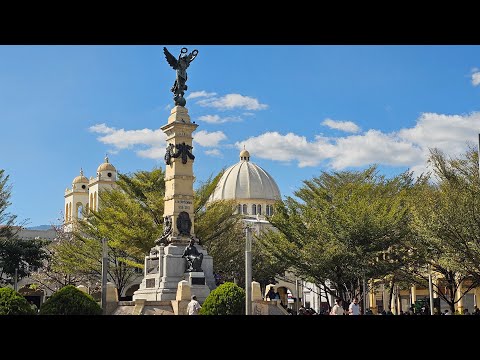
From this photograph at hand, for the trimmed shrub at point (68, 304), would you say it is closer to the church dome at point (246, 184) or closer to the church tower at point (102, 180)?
the church tower at point (102, 180)

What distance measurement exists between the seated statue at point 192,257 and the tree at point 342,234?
25.7 feet

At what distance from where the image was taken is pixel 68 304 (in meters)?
21.7

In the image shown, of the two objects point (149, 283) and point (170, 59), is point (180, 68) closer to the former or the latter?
point (170, 59)

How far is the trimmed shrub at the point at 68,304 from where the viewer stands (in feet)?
70.6

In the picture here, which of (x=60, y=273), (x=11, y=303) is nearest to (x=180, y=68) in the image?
(x=11, y=303)

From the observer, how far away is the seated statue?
1243 inches

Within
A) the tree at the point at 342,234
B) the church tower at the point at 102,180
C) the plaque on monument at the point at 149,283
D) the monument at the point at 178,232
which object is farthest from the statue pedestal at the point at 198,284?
the church tower at the point at 102,180

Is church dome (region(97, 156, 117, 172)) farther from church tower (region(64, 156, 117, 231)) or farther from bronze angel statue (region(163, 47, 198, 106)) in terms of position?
bronze angel statue (region(163, 47, 198, 106))

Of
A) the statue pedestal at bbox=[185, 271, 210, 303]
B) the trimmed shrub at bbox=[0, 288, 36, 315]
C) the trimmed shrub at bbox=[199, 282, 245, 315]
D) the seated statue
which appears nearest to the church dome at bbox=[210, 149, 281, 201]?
the seated statue

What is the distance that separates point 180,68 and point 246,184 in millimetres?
58064
